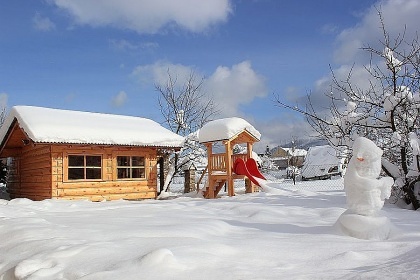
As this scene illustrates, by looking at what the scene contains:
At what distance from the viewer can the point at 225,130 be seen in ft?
48.2

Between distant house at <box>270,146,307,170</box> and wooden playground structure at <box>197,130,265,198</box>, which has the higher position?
distant house at <box>270,146,307,170</box>

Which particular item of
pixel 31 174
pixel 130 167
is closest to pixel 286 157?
pixel 130 167

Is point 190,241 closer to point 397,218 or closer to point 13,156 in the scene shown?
point 397,218

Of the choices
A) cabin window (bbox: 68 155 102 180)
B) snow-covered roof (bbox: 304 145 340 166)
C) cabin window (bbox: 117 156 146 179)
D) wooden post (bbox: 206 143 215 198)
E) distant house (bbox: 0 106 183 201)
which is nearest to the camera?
distant house (bbox: 0 106 183 201)

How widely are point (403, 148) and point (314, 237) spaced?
550 cm

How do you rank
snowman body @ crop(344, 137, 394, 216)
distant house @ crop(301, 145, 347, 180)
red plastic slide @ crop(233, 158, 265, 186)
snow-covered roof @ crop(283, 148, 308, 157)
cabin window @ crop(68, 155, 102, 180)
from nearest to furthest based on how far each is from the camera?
snowman body @ crop(344, 137, 394, 216) < cabin window @ crop(68, 155, 102, 180) < red plastic slide @ crop(233, 158, 265, 186) < snow-covered roof @ crop(283, 148, 308, 157) < distant house @ crop(301, 145, 347, 180)

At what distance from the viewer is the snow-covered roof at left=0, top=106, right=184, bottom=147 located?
1308cm

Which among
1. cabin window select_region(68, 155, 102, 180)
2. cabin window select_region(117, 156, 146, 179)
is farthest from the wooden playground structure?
cabin window select_region(68, 155, 102, 180)

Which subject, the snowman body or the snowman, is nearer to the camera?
the snowman

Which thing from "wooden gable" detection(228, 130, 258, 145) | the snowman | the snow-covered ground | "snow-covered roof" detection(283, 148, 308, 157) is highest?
"snow-covered roof" detection(283, 148, 308, 157)

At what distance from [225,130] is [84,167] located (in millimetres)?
5659

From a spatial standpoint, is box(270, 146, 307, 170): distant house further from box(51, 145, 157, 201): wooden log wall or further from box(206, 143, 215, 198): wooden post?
box(51, 145, 157, 201): wooden log wall

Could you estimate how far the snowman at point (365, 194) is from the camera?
17.0 ft

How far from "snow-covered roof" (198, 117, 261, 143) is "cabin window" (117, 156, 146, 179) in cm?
288
